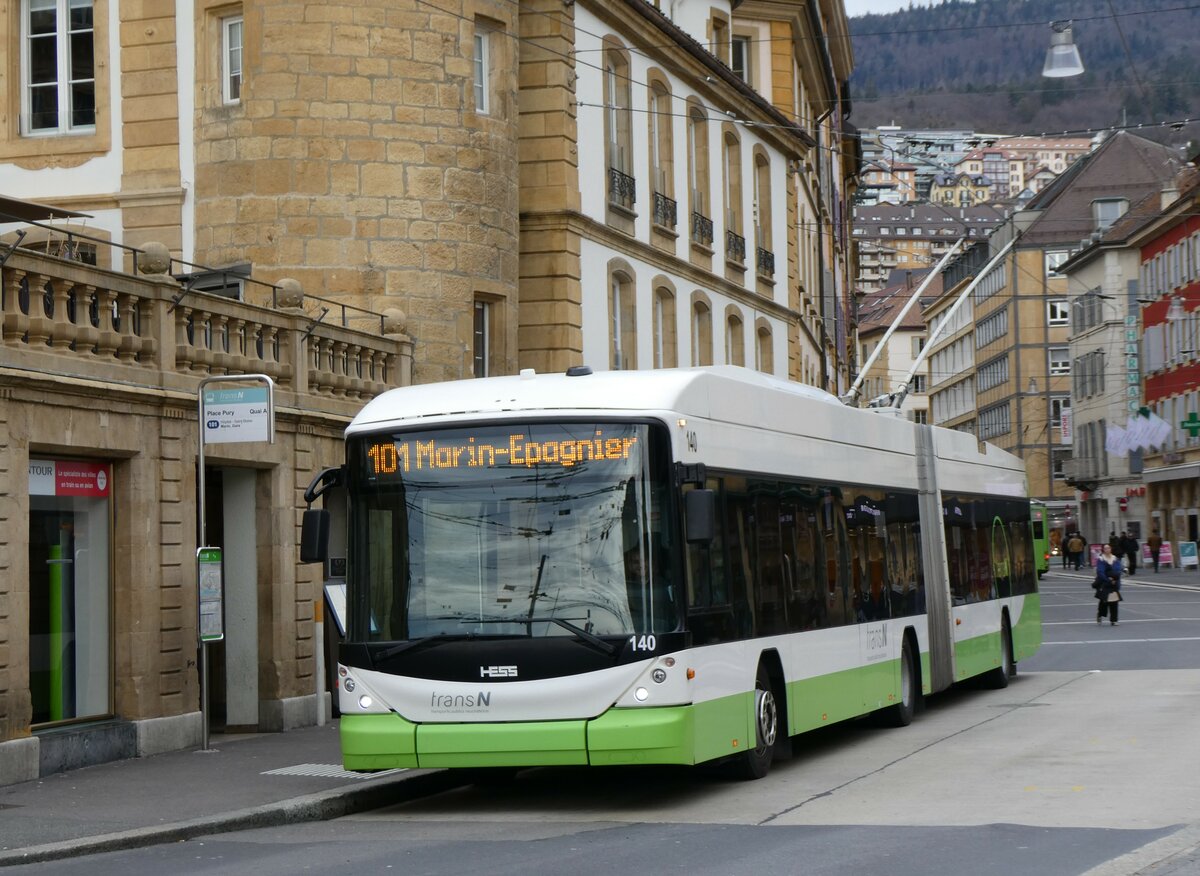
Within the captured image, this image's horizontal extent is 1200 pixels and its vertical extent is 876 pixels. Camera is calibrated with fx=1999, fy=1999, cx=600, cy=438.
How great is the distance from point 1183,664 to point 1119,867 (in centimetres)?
1774

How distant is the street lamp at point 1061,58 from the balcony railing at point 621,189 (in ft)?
22.0

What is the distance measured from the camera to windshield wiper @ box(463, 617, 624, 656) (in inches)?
498

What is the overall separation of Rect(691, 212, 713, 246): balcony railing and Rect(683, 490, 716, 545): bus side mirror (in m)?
24.0

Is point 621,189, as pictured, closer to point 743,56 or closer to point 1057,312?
point 743,56

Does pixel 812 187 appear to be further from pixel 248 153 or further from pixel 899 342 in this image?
pixel 899 342

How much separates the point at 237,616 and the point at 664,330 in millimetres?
16148

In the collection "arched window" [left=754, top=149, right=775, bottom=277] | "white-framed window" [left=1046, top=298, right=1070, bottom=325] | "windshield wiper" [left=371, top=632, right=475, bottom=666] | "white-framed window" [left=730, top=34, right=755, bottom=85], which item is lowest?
"windshield wiper" [left=371, top=632, right=475, bottom=666]

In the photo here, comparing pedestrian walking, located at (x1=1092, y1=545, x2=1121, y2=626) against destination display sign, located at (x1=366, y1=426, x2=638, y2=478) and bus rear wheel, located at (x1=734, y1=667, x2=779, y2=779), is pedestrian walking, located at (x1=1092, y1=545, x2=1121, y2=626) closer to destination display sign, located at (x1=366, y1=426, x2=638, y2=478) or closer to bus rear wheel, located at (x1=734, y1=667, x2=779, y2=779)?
bus rear wheel, located at (x1=734, y1=667, x2=779, y2=779)

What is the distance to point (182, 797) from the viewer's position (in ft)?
45.6

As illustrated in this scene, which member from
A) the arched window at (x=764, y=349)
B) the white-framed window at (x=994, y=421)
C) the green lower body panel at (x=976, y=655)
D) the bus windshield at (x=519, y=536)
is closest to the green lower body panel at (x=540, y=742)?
the bus windshield at (x=519, y=536)

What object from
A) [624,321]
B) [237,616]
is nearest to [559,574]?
[237,616]

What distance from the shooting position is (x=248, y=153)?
24156 mm

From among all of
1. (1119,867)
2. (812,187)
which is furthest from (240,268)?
(812,187)

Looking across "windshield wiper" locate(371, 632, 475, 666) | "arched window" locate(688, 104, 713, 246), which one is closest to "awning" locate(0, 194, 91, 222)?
"windshield wiper" locate(371, 632, 475, 666)
